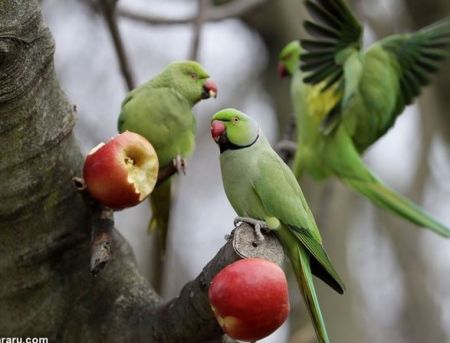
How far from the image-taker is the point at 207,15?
91.5 inches

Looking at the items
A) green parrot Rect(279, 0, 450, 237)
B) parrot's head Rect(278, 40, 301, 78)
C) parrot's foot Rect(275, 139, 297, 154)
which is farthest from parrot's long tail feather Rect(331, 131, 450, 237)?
parrot's head Rect(278, 40, 301, 78)

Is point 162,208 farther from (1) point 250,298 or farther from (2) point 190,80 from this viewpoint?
(1) point 250,298

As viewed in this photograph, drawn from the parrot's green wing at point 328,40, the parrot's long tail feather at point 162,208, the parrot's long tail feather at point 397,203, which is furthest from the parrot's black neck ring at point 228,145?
the parrot's long tail feather at point 397,203

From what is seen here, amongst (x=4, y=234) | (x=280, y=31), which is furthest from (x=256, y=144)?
(x=280, y=31)

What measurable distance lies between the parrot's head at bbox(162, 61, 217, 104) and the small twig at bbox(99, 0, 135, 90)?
0.84ft

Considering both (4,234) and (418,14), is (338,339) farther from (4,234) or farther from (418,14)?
(4,234)

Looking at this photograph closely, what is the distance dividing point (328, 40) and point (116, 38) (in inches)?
24.7

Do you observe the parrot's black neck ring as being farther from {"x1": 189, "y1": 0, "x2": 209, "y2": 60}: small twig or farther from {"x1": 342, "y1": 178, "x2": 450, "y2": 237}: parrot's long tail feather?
{"x1": 342, "y1": 178, "x2": 450, "y2": 237}: parrot's long tail feather

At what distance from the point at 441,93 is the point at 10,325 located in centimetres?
230

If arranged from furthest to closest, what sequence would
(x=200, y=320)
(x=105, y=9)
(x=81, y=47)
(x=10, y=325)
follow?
(x=81, y=47)
(x=105, y=9)
(x=10, y=325)
(x=200, y=320)

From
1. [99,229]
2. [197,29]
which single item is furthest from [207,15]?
[99,229]

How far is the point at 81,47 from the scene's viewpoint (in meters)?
4.66

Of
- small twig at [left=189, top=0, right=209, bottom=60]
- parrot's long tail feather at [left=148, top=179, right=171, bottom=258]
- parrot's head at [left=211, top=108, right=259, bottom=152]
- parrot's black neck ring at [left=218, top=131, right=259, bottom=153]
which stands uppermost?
parrot's head at [left=211, top=108, right=259, bottom=152]

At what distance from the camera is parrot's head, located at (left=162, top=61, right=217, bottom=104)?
5.48ft
